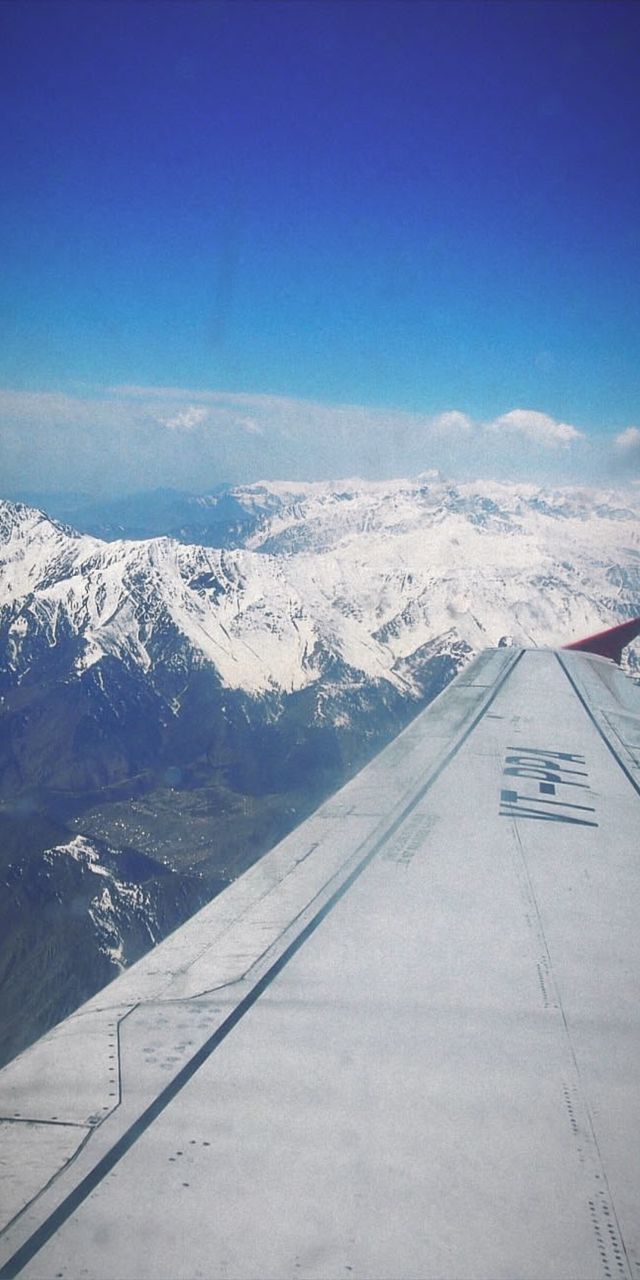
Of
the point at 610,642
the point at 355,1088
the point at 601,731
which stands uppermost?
the point at 610,642

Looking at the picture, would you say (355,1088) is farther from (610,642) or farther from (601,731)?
(610,642)

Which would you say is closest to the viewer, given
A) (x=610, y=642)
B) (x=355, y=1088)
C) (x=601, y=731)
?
(x=355, y=1088)

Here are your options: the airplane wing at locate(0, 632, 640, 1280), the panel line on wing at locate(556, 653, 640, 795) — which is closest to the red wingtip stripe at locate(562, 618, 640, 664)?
the panel line on wing at locate(556, 653, 640, 795)

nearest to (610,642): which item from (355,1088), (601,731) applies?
(601,731)

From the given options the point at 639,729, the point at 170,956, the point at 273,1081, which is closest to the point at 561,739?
the point at 639,729

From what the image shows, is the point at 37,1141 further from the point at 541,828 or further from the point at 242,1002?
the point at 541,828

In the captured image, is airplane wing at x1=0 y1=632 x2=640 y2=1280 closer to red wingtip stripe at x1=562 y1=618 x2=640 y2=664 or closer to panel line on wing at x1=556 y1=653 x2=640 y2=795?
panel line on wing at x1=556 y1=653 x2=640 y2=795

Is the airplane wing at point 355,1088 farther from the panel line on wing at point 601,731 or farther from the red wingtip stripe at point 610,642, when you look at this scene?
the red wingtip stripe at point 610,642
